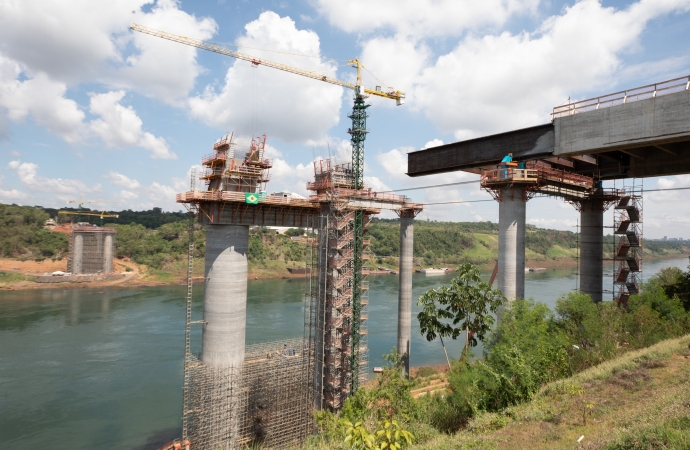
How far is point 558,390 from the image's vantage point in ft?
41.5

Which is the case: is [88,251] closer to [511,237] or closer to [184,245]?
[184,245]

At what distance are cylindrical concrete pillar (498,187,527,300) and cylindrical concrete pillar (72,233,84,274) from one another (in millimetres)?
90359

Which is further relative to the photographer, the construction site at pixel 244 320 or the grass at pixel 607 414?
the construction site at pixel 244 320

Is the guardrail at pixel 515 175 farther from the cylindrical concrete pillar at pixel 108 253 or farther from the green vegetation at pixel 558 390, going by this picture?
the cylindrical concrete pillar at pixel 108 253

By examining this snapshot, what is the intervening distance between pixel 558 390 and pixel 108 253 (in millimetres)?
94536

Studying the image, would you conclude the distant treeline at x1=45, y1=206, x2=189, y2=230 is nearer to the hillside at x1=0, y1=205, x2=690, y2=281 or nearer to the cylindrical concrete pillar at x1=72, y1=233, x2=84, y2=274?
the hillside at x1=0, y1=205, x2=690, y2=281

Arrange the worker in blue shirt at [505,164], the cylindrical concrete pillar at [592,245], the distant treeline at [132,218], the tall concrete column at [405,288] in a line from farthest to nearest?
the distant treeline at [132,218], the tall concrete column at [405,288], the cylindrical concrete pillar at [592,245], the worker in blue shirt at [505,164]

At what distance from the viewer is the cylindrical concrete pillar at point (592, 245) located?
2447 cm

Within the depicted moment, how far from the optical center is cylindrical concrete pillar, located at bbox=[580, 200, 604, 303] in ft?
80.3

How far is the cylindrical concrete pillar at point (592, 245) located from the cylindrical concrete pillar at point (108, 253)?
90636 mm

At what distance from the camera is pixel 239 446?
72.7 feet

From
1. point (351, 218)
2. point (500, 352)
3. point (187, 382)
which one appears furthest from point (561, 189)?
point (187, 382)

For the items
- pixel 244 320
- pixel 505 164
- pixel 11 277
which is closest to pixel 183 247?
pixel 11 277

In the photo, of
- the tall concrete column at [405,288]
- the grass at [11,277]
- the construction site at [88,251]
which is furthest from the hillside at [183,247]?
the tall concrete column at [405,288]
